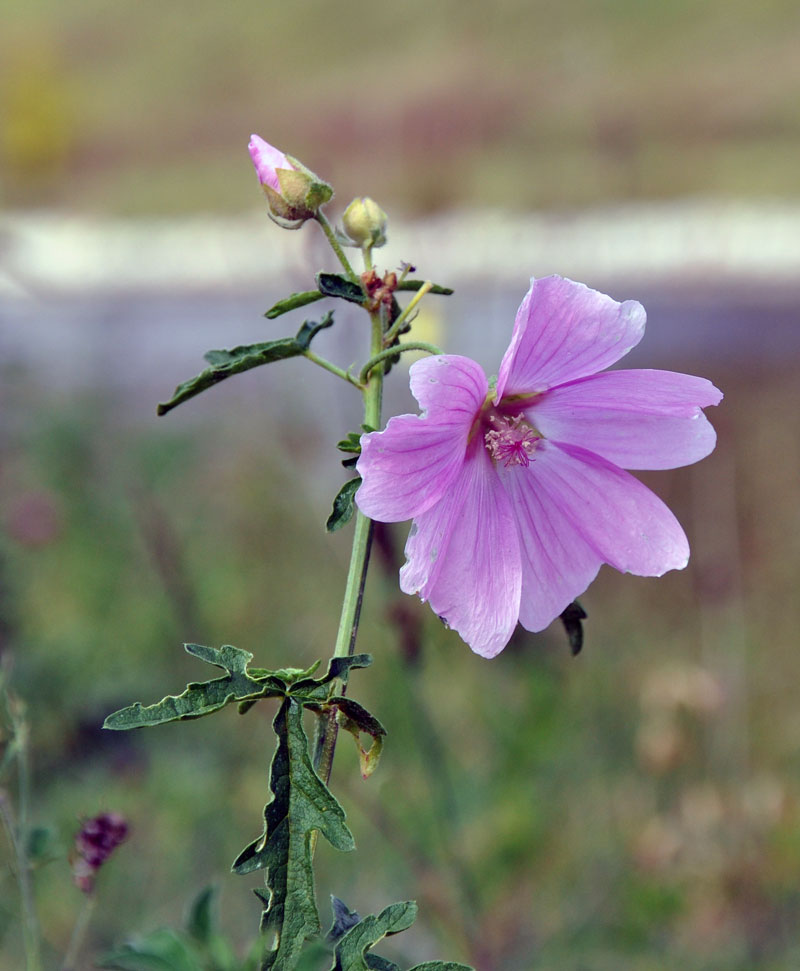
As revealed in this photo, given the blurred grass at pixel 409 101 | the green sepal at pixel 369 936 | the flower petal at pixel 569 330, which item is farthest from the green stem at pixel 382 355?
the blurred grass at pixel 409 101

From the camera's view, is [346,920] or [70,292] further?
[70,292]

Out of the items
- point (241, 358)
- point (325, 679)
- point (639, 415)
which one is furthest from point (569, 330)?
point (325, 679)

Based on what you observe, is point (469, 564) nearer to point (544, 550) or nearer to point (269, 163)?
point (544, 550)

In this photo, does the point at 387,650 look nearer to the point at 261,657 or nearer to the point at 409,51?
the point at 261,657

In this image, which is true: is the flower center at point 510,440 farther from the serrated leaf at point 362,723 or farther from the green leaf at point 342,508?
the serrated leaf at point 362,723

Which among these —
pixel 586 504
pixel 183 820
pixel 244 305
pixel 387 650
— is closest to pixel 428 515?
pixel 586 504

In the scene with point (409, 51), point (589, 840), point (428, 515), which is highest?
point (409, 51)

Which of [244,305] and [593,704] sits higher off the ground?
[244,305]

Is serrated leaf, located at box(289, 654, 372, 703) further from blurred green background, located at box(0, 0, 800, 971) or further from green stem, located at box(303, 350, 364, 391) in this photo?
blurred green background, located at box(0, 0, 800, 971)
